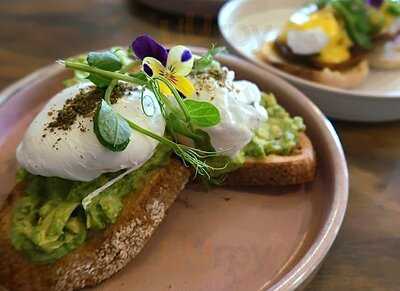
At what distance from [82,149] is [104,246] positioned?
0.83 ft

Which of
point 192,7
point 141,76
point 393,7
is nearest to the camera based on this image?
point 141,76

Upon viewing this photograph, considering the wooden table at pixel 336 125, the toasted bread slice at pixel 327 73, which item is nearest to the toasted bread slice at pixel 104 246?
the wooden table at pixel 336 125

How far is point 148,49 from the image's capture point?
1406mm

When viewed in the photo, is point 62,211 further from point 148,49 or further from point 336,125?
point 336,125

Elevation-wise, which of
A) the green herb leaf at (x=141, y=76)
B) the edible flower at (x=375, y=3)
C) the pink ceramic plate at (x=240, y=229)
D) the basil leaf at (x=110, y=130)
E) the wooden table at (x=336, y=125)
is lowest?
the wooden table at (x=336, y=125)

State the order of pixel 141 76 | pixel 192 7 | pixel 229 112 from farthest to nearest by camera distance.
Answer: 1. pixel 192 7
2. pixel 229 112
3. pixel 141 76

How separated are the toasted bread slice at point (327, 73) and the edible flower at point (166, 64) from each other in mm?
862

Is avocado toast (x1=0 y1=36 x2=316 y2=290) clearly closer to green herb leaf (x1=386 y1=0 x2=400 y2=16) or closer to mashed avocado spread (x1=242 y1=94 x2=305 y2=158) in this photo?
mashed avocado spread (x1=242 y1=94 x2=305 y2=158)

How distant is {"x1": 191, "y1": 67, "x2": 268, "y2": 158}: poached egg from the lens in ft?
4.78

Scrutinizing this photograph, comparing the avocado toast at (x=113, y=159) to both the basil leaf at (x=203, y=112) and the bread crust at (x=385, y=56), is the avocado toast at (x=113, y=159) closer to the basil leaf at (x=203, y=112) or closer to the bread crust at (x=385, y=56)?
the basil leaf at (x=203, y=112)

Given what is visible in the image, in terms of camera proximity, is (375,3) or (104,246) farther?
(375,3)

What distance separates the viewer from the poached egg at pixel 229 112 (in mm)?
1457

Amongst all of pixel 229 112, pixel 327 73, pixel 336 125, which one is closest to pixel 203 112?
pixel 229 112

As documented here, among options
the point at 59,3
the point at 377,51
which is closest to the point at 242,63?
the point at 377,51
